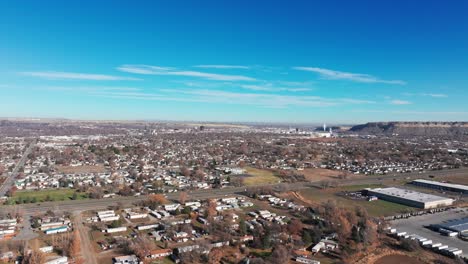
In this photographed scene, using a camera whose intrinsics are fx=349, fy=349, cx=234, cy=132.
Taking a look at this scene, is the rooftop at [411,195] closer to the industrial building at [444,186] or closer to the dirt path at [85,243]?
the industrial building at [444,186]

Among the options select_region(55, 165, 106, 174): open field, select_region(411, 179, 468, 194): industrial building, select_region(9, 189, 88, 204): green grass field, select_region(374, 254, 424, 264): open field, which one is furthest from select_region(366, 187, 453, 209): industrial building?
select_region(55, 165, 106, 174): open field

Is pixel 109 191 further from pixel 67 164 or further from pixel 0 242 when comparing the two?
pixel 67 164

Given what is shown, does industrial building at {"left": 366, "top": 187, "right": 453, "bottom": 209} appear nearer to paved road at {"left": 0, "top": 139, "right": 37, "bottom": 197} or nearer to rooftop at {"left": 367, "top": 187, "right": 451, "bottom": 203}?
rooftop at {"left": 367, "top": 187, "right": 451, "bottom": 203}

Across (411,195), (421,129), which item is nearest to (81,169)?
(411,195)

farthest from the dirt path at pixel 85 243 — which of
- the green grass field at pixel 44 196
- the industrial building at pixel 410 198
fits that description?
the industrial building at pixel 410 198

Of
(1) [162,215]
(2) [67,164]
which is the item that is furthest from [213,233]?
(2) [67,164]
